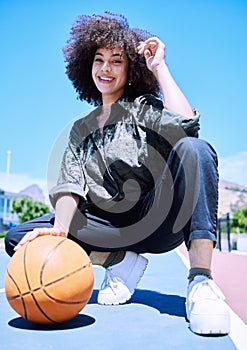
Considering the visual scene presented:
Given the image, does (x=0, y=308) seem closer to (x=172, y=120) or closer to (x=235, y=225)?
(x=172, y=120)

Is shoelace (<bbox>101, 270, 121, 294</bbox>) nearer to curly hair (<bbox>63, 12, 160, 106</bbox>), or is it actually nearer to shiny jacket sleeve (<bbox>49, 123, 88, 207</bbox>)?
shiny jacket sleeve (<bbox>49, 123, 88, 207</bbox>)

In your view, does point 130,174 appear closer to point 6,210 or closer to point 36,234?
point 36,234

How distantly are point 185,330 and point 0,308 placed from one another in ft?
3.99

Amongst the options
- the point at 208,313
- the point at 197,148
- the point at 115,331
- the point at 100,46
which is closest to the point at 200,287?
the point at 208,313

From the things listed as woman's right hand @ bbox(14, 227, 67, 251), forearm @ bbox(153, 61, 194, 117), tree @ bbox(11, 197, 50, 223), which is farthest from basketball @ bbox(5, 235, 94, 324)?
tree @ bbox(11, 197, 50, 223)

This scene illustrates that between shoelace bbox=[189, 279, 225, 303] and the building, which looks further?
the building

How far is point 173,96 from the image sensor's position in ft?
8.30

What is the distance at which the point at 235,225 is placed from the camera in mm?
58188

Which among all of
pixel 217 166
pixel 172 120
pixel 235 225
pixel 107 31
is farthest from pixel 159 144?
pixel 235 225

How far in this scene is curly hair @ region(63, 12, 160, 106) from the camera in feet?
10.1

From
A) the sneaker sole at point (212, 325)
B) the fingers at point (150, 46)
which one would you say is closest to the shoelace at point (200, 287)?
the sneaker sole at point (212, 325)

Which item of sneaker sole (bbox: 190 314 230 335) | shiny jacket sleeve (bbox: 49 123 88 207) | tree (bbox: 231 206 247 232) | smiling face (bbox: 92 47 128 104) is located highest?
smiling face (bbox: 92 47 128 104)

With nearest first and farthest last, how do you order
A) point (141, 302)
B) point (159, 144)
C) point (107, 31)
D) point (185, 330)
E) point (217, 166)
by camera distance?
point (185, 330) < point (217, 166) < point (159, 144) < point (141, 302) < point (107, 31)

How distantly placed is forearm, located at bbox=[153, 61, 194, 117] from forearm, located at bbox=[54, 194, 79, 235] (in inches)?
30.5
